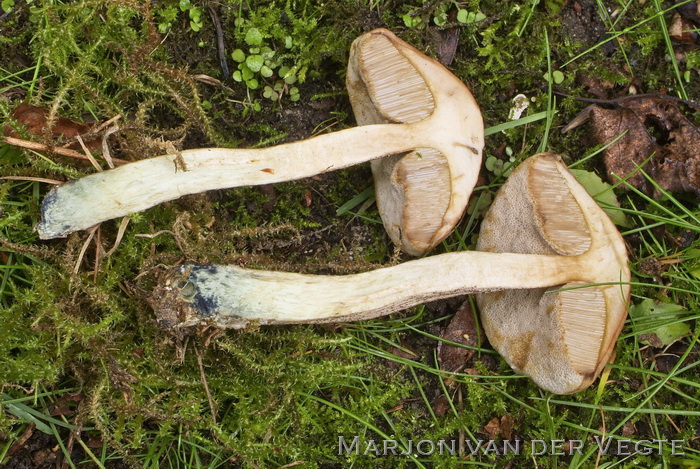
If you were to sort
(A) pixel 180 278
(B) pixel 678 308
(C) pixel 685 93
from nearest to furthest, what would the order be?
1. (A) pixel 180 278
2. (B) pixel 678 308
3. (C) pixel 685 93

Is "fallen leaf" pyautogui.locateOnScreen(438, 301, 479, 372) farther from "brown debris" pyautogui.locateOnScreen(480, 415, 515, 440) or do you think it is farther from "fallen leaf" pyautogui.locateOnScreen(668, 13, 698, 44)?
"fallen leaf" pyautogui.locateOnScreen(668, 13, 698, 44)

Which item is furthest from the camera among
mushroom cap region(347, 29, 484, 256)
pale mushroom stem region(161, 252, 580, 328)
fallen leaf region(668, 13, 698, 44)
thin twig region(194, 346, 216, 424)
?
fallen leaf region(668, 13, 698, 44)

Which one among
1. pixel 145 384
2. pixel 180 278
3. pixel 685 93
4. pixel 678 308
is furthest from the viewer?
pixel 685 93

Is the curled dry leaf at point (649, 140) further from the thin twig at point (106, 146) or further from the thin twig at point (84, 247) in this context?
the thin twig at point (84, 247)

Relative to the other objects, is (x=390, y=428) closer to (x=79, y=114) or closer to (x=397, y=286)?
(x=397, y=286)

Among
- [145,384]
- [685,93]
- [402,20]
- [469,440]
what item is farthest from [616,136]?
[145,384]

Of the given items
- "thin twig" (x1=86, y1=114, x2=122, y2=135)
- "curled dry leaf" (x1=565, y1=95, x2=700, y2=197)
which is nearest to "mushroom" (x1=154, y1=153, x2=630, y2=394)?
"curled dry leaf" (x1=565, y1=95, x2=700, y2=197)

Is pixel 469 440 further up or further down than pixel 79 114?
further down
